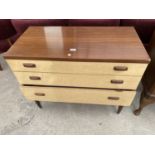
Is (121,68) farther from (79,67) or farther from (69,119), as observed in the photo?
(69,119)

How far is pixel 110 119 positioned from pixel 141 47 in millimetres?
697

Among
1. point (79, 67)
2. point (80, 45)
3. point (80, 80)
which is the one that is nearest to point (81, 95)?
point (80, 80)

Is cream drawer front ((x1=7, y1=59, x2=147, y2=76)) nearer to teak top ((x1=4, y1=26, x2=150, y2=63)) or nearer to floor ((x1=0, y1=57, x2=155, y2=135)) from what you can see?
teak top ((x1=4, y1=26, x2=150, y2=63))

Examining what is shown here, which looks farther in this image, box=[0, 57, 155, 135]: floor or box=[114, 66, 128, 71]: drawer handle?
box=[0, 57, 155, 135]: floor

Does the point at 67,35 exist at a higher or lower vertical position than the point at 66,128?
higher

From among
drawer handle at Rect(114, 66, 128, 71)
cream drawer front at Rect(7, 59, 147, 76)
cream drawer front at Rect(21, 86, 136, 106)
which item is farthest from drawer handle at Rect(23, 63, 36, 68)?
drawer handle at Rect(114, 66, 128, 71)

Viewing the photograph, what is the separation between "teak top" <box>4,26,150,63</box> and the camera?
0.91 metres

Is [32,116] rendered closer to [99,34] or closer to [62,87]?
[62,87]

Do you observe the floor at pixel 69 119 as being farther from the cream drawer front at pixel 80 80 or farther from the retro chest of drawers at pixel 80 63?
the cream drawer front at pixel 80 80

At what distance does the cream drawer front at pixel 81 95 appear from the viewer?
112 centimetres

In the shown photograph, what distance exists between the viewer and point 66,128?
1.30 meters

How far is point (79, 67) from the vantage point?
3.16 ft
